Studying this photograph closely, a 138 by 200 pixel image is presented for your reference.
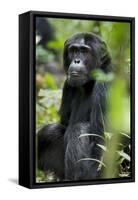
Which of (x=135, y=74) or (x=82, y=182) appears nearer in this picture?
(x=82, y=182)

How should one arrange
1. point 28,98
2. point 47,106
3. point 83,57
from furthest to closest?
point 83,57, point 47,106, point 28,98

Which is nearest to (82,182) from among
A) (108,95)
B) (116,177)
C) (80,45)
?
(116,177)

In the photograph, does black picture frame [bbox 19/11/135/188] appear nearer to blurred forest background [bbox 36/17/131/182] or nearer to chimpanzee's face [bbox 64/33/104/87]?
blurred forest background [bbox 36/17/131/182]

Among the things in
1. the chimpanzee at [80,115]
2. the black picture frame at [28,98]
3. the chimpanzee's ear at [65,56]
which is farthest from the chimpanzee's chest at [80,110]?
the black picture frame at [28,98]

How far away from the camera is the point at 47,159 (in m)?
5.21

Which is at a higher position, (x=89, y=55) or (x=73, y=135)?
(x=89, y=55)

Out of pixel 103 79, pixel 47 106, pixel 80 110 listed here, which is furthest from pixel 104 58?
pixel 47 106

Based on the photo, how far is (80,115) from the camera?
17.5 ft

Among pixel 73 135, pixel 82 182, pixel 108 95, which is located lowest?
pixel 82 182

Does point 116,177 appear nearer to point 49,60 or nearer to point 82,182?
point 82,182

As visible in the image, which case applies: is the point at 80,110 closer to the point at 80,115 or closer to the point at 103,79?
the point at 80,115

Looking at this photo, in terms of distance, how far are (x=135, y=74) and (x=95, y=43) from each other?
0.56 metres

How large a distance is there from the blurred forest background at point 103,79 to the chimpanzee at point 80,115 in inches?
2.4

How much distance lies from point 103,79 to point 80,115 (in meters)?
0.37
